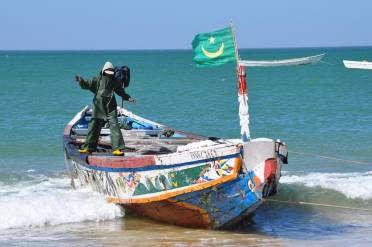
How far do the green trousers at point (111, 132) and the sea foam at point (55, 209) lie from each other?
888 mm

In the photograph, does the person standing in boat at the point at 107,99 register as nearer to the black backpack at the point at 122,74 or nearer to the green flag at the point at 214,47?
the black backpack at the point at 122,74

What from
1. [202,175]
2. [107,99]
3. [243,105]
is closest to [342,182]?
[243,105]

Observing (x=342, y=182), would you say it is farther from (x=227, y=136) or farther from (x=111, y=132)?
(x=227, y=136)

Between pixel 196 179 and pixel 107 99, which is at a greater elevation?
pixel 107 99

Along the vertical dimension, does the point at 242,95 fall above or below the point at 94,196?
above

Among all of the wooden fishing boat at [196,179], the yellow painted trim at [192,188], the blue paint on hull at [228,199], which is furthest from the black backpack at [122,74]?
the blue paint on hull at [228,199]

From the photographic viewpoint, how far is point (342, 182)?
17.2 m

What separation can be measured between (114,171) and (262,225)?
96.6 inches

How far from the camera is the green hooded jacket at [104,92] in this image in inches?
546

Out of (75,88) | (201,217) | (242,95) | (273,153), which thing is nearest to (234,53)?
(242,95)

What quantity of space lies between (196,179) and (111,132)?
2.04 m

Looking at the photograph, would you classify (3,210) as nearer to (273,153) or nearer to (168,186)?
(168,186)

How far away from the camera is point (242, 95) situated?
1265cm

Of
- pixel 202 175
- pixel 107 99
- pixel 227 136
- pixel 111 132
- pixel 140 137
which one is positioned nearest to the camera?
pixel 202 175
